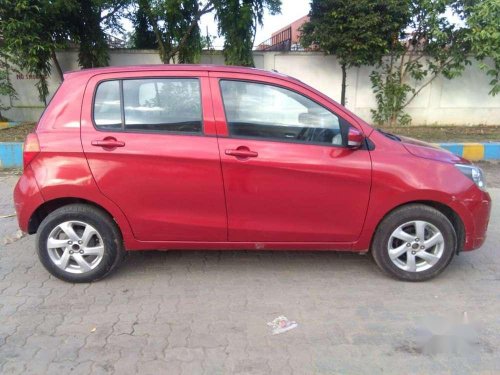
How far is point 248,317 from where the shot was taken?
308 centimetres

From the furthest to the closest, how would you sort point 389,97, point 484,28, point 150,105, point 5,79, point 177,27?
point 389,97 < point 5,79 < point 177,27 < point 484,28 < point 150,105

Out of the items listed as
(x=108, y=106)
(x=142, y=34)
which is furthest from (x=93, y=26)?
(x=108, y=106)

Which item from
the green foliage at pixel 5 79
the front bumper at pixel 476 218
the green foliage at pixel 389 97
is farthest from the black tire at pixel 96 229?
the green foliage at pixel 389 97

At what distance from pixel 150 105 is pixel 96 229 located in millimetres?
1066

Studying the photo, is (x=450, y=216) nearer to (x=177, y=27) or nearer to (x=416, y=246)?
(x=416, y=246)

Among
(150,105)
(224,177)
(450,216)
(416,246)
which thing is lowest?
(416,246)

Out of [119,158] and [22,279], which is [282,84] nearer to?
[119,158]

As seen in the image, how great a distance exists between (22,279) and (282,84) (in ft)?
8.87

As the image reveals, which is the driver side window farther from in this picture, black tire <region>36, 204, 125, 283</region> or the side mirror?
black tire <region>36, 204, 125, 283</region>

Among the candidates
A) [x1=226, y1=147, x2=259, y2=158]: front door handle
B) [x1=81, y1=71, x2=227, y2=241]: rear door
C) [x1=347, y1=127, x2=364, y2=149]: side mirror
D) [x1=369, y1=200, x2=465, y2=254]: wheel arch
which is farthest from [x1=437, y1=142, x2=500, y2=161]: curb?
[x1=81, y1=71, x2=227, y2=241]: rear door

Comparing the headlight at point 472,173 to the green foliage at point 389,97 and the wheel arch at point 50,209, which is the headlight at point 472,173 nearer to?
the wheel arch at point 50,209

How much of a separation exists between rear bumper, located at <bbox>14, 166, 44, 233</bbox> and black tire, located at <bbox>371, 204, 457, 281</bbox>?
269cm

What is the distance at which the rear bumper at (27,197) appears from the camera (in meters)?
3.37

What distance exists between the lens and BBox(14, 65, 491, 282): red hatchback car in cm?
331
